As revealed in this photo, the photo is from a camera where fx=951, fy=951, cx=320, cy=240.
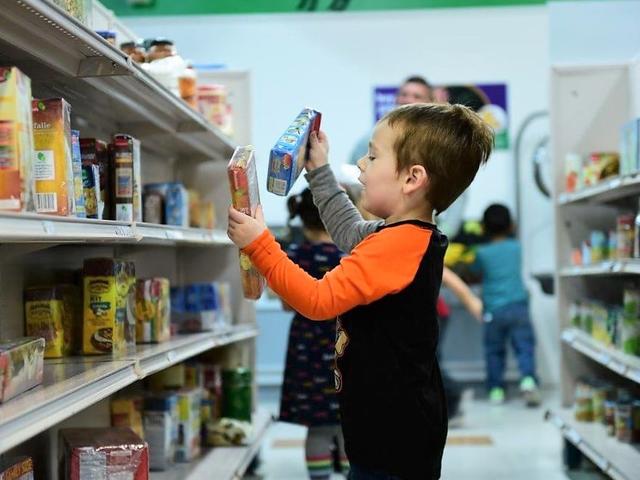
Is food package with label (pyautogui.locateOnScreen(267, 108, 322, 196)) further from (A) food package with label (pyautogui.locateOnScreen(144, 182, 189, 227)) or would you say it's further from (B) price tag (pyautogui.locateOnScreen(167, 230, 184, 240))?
(A) food package with label (pyautogui.locateOnScreen(144, 182, 189, 227))

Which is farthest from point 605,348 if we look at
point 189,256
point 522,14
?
point 522,14

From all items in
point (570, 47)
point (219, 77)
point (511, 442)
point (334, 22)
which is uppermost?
point (334, 22)

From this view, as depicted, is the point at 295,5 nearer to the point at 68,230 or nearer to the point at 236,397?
the point at 236,397

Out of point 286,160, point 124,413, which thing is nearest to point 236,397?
point 124,413

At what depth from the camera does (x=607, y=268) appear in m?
3.94

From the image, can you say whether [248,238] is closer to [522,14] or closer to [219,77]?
[219,77]

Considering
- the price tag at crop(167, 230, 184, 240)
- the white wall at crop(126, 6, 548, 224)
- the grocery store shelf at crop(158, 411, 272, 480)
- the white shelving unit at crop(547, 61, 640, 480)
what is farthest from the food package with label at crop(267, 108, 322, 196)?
the white wall at crop(126, 6, 548, 224)

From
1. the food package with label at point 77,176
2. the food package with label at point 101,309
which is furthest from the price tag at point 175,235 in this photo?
the food package with label at point 77,176

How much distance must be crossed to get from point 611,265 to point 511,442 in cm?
186

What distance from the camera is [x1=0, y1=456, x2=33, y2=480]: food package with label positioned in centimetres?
217

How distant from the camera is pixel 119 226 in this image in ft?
7.96

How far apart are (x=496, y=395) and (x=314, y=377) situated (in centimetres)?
360

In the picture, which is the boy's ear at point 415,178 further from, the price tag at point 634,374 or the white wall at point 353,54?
the white wall at point 353,54

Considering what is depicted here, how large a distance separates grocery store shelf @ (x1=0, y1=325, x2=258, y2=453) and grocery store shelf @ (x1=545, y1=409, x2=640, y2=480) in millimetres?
1639
